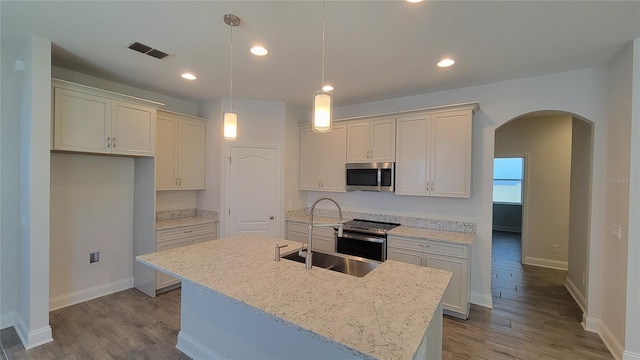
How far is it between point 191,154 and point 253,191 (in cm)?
110

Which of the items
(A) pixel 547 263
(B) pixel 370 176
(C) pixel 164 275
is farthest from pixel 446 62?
(A) pixel 547 263

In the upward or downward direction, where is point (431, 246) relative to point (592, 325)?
upward

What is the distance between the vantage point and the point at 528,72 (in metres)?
3.03

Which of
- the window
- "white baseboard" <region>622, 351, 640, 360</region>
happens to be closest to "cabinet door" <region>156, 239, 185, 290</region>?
"white baseboard" <region>622, 351, 640, 360</region>

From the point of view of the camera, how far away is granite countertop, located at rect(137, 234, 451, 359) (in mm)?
1165

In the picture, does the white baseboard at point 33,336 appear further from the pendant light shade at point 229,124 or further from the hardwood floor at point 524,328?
the hardwood floor at point 524,328

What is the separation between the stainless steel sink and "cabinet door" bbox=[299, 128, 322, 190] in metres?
2.11

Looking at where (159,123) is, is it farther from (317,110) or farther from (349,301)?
(349,301)

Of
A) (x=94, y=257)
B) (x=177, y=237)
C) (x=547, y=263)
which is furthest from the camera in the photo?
(x=547, y=263)

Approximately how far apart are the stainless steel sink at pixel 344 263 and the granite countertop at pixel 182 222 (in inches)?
84.4

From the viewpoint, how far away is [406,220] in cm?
394

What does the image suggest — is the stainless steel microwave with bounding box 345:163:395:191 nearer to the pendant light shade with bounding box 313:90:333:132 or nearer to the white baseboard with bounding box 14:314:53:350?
the pendant light shade with bounding box 313:90:333:132

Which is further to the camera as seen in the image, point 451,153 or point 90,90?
point 451,153

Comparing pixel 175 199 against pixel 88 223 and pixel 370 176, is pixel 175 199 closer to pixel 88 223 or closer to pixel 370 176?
pixel 88 223
